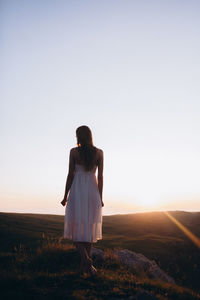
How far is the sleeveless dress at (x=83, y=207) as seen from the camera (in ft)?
26.6

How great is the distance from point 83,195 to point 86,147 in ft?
4.07

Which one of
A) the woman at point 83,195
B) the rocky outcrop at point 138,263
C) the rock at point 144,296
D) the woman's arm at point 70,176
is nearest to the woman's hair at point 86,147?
the woman at point 83,195

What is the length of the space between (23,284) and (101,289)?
168 cm

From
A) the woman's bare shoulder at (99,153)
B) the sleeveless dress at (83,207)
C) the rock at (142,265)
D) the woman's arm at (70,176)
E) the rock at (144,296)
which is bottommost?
the rock at (142,265)

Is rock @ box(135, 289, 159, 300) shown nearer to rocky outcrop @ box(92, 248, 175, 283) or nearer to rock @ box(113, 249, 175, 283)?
rocky outcrop @ box(92, 248, 175, 283)

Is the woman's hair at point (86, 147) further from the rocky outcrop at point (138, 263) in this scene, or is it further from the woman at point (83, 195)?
the rocky outcrop at point (138, 263)

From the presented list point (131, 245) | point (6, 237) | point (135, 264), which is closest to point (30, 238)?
point (6, 237)

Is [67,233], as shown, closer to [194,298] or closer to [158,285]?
[158,285]

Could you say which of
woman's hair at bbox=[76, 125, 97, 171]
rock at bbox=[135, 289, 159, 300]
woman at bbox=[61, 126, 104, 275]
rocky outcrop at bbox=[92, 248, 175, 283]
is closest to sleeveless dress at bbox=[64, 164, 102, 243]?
woman at bbox=[61, 126, 104, 275]

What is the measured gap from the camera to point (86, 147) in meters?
8.15

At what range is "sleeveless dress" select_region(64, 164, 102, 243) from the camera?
26.6 ft

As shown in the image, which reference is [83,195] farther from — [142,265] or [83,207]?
[142,265]

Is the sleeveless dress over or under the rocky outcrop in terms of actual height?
over

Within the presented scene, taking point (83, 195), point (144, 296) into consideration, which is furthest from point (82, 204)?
point (144, 296)
